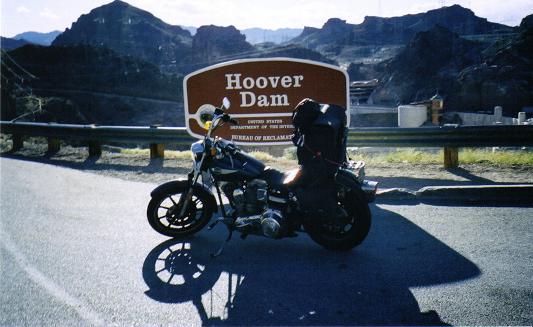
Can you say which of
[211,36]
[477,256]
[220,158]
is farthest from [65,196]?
[211,36]

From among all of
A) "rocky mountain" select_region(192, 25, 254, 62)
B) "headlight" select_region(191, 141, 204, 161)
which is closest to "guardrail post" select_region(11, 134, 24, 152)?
"headlight" select_region(191, 141, 204, 161)

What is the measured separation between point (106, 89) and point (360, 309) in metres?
96.6

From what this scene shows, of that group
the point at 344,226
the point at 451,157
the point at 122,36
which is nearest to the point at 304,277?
the point at 344,226

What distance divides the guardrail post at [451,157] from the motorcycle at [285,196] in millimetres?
4018

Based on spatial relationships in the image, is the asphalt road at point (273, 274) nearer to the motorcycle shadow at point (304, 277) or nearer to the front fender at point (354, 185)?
the motorcycle shadow at point (304, 277)

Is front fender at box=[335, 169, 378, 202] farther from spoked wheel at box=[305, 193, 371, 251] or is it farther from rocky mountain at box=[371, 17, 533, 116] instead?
rocky mountain at box=[371, 17, 533, 116]

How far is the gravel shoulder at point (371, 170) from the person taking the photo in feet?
23.2

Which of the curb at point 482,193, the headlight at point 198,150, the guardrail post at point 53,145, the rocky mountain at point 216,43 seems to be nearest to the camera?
the headlight at point 198,150

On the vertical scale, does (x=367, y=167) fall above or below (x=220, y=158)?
below

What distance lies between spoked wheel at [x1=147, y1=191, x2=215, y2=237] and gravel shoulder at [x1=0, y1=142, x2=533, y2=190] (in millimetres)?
2974

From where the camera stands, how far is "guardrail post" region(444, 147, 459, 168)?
7.96m

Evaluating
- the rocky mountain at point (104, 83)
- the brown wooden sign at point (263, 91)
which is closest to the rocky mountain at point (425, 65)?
the rocky mountain at point (104, 83)

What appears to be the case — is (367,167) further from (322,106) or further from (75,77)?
(75,77)

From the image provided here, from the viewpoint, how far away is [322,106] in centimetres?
443
